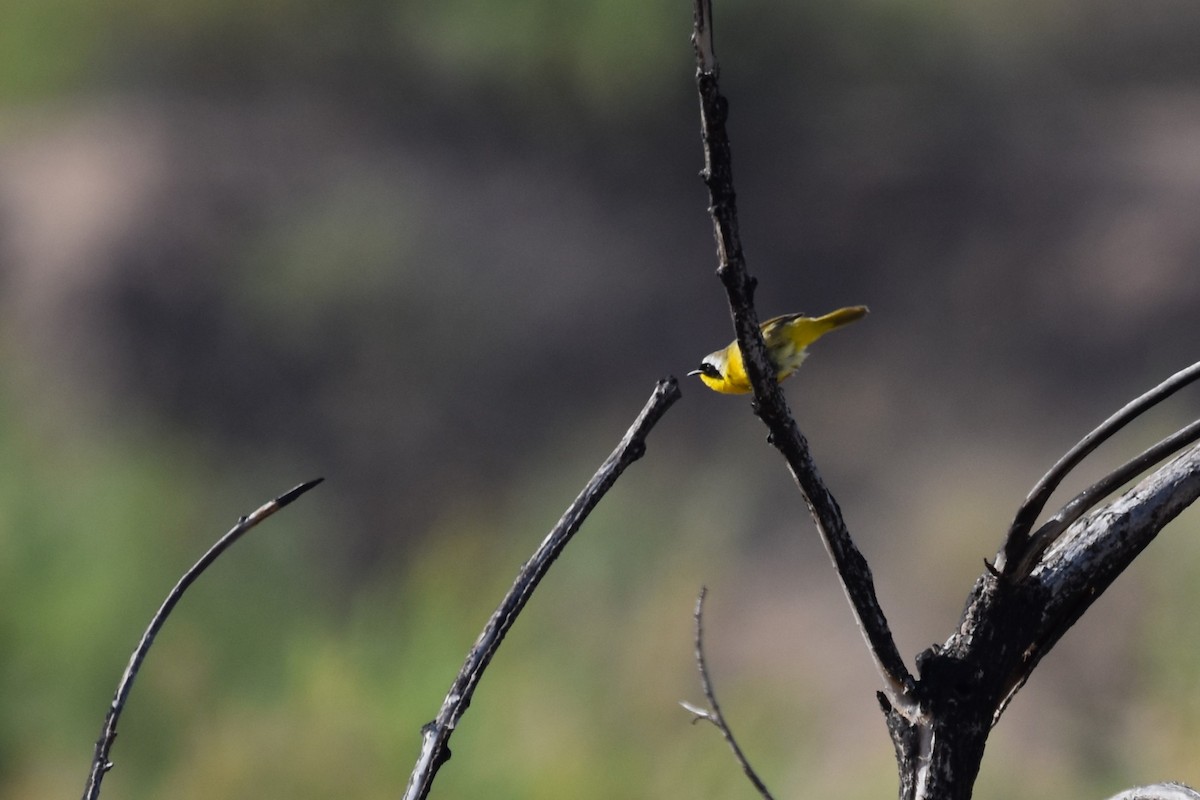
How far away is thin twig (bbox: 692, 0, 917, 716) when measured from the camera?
408 millimetres

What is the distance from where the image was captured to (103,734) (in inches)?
20.3

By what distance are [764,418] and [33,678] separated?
2492mm

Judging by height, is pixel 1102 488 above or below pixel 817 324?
below

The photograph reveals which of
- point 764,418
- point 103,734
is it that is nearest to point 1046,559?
point 764,418

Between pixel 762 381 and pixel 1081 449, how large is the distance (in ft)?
0.45

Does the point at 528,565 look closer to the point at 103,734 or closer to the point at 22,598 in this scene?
the point at 103,734

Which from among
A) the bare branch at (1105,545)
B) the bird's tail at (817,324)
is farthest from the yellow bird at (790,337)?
the bare branch at (1105,545)

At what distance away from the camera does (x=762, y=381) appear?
1.59ft

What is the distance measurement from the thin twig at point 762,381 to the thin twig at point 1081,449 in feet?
0.22

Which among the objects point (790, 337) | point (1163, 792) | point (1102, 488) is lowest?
point (1163, 792)

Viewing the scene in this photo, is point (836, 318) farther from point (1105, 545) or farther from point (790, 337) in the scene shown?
point (1105, 545)

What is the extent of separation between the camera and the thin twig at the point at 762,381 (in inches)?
16.1

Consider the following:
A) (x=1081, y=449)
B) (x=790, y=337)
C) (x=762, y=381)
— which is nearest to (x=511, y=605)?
(x=762, y=381)

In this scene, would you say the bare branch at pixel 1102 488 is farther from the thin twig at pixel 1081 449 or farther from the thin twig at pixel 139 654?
the thin twig at pixel 139 654
